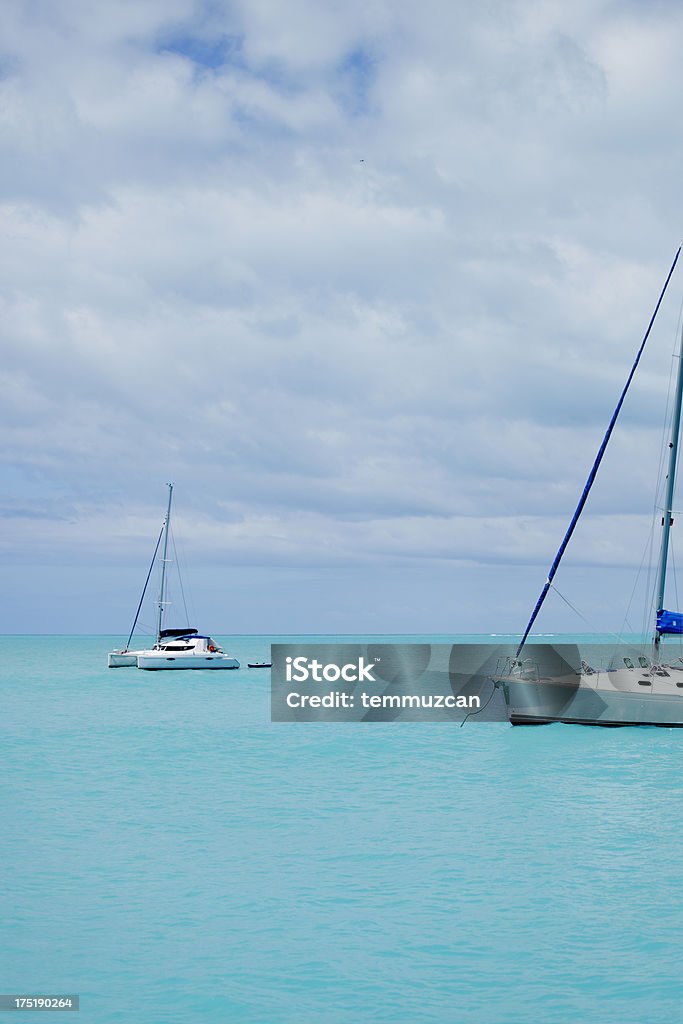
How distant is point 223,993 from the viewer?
13.4m

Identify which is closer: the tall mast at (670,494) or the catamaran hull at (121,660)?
the tall mast at (670,494)

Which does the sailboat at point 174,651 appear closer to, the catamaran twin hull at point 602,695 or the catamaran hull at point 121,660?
the catamaran hull at point 121,660

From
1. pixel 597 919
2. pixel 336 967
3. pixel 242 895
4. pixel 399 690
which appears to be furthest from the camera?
pixel 399 690

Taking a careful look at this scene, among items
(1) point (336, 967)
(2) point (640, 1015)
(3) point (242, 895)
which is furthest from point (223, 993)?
(2) point (640, 1015)

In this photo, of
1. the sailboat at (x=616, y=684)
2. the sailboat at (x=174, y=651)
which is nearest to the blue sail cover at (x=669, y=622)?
the sailboat at (x=616, y=684)

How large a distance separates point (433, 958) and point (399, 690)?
74862 millimetres

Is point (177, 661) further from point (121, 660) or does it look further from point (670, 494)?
point (670, 494)

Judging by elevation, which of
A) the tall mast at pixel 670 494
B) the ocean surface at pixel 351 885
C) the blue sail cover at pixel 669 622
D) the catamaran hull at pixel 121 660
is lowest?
the ocean surface at pixel 351 885

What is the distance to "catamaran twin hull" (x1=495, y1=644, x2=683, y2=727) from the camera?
3772cm

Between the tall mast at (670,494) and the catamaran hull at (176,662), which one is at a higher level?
the tall mast at (670,494)

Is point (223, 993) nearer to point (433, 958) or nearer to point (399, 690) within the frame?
point (433, 958)

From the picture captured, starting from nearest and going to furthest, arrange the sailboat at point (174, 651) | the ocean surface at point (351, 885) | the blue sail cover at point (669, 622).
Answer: the ocean surface at point (351, 885), the blue sail cover at point (669, 622), the sailboat at point (174, 651)

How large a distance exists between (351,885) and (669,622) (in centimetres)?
2350

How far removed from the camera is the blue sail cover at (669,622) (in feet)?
123
